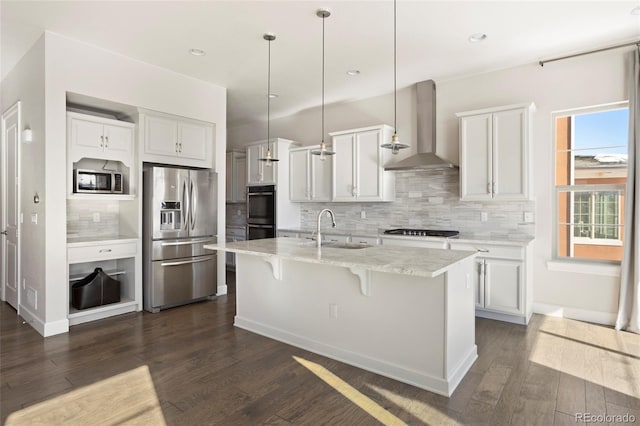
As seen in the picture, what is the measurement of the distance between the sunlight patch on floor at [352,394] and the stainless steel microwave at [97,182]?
2.80m

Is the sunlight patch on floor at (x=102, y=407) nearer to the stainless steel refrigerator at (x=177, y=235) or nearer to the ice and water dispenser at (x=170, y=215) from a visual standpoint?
the stainless steel refrigerator at (x=177, y=235)

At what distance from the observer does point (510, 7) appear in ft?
10.0

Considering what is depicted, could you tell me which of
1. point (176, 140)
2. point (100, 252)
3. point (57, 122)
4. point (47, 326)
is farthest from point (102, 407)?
point (176, 140)

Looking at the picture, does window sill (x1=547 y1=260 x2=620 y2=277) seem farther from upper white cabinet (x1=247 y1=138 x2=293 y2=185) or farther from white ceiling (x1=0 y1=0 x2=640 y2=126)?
upper white cabinet (x1=247 y1=138 x2=293 y2=185)

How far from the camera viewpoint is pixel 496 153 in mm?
4094

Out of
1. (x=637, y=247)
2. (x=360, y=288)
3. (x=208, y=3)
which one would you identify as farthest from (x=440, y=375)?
(x=208, y=3)

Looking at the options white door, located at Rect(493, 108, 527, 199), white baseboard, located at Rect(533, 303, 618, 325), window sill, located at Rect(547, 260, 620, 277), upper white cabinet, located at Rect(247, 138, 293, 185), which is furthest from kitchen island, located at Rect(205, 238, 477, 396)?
upper white cabinet, located at Rect(247, 138, 293, 185)

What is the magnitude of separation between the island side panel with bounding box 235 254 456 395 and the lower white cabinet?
56.9 inches

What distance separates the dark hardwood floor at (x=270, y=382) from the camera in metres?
2.16

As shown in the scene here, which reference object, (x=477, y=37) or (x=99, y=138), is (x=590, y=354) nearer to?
(x=477, y=37)

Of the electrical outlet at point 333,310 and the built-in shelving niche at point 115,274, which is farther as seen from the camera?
the built-in shelving niche at point 115,274

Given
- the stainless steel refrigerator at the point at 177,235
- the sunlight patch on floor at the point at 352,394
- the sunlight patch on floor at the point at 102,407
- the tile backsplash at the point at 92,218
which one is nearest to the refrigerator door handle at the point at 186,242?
the stainless steel refrigerator at the point at 177,235

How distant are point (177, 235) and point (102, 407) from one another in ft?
7.83

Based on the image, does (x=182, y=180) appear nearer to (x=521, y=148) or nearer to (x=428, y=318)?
(x=428, y=318)
